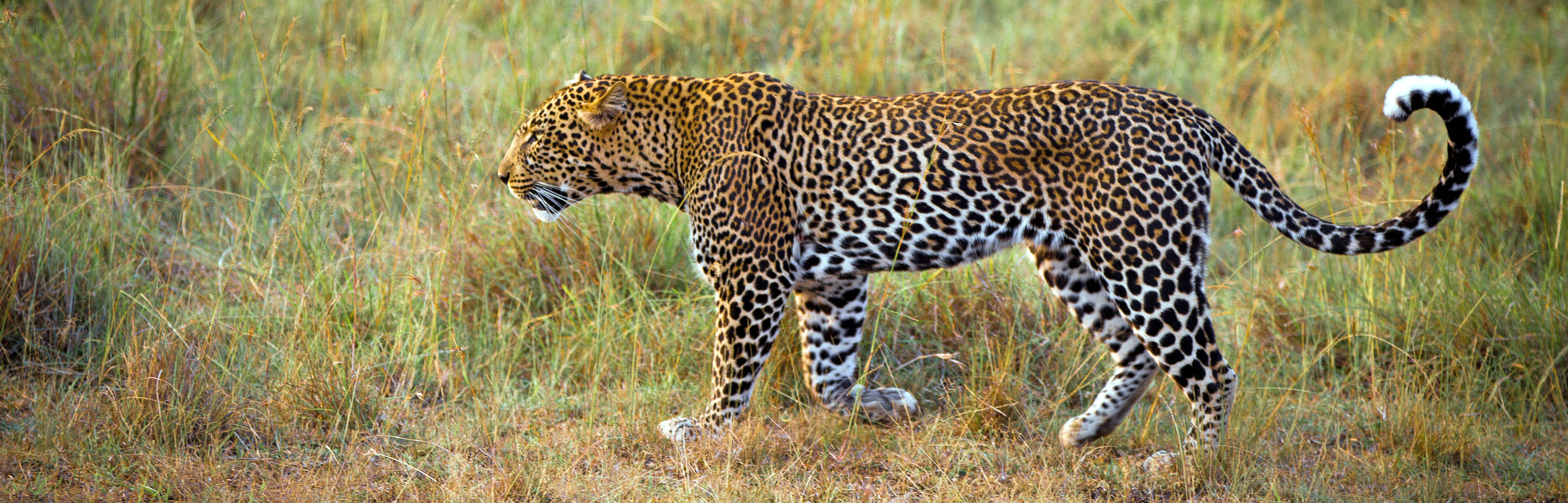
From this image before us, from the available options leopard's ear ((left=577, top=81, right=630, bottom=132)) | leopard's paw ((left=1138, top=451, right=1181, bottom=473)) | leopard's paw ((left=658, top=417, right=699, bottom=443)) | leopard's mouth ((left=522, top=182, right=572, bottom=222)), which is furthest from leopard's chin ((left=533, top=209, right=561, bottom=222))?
leopard's paw ((left=1138, top=451, right=1181, bottom=473))

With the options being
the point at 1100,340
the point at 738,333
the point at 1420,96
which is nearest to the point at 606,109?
the point at 738,333

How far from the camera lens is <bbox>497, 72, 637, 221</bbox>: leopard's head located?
16.9 feet

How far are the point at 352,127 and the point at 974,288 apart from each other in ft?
13.9

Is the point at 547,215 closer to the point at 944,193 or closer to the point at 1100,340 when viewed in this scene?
the point at 944,193

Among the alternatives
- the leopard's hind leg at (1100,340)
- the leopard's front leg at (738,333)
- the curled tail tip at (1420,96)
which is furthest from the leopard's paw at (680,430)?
the curled tail tip at (1420,96)

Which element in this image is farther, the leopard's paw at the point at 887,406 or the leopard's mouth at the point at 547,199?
the leopard's paw at the point at 887,406

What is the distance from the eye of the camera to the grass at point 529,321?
4855mm

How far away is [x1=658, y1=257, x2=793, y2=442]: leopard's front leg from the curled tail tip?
2.42 meters

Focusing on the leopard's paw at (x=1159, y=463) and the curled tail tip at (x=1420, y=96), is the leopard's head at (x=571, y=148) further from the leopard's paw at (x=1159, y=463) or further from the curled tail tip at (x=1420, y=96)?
the curled tail tip at (x=1420, y=96)

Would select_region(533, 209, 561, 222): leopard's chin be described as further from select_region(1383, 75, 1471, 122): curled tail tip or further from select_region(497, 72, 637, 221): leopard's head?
select_region(1383, 75, 1471, 122): curled tail tip

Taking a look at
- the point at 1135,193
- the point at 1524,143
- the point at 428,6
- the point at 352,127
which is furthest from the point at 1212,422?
the point at 428,6

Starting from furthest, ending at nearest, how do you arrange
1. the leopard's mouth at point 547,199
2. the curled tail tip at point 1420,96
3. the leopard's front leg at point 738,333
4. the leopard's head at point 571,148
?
the leopard's mouth at point 547,199
the leopard's head at point 571,148
the leopard's front leg at point 738,333
the curled tail tip at point 1420,96

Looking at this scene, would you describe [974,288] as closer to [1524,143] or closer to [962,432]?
[962,432]

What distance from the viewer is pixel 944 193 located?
4844 millimetres
